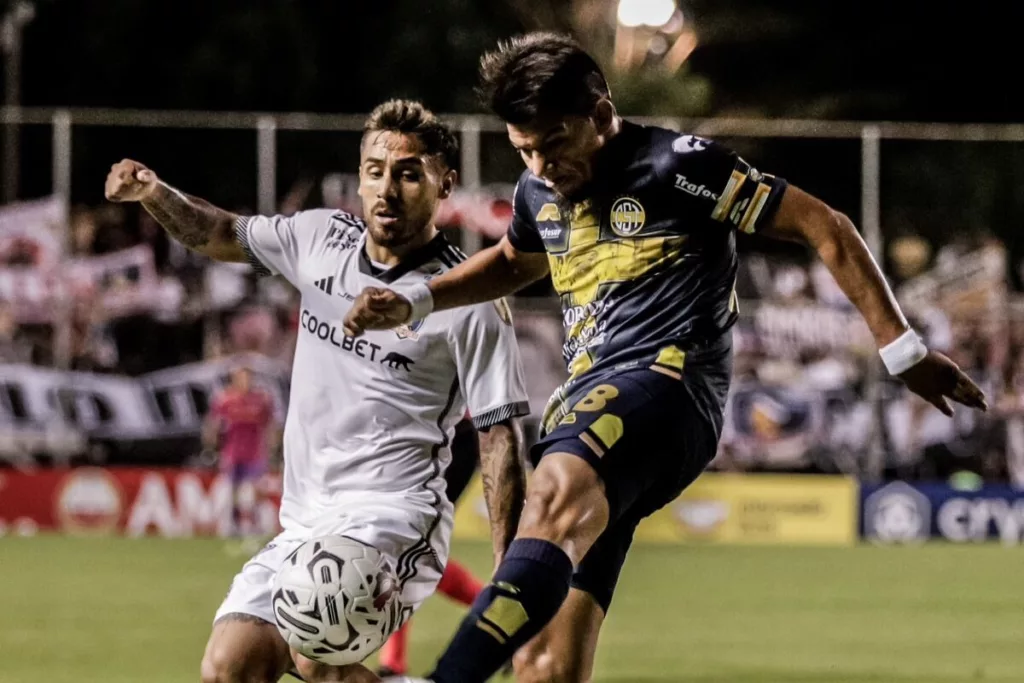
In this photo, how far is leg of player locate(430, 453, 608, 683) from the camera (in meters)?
4.86

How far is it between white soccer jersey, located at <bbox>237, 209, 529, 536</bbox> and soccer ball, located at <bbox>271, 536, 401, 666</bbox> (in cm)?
32

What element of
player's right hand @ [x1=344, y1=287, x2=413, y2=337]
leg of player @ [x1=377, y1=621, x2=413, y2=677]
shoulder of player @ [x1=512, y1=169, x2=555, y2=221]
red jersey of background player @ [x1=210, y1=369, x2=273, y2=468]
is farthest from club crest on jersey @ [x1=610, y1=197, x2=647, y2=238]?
red jersey of background player @ [x1=210, y1=369, x2=273, y2=468]

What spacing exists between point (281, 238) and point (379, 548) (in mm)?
1266

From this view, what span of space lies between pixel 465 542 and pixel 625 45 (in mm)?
14981

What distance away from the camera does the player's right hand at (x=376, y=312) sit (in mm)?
5430

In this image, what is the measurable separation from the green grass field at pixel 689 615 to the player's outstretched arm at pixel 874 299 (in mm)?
4324

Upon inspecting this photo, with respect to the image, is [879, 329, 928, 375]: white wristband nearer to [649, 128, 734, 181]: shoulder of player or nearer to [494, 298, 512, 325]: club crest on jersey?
[649, 128, 734, 181]: shoulder of player

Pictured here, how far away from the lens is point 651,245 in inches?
222

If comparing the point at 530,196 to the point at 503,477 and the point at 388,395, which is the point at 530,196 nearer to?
the point at 388,395

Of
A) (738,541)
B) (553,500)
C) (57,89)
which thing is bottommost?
(738,541)

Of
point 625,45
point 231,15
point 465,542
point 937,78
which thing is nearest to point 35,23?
point 231,15

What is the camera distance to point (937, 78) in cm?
3322

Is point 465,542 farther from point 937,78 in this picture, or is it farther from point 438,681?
point 937,78

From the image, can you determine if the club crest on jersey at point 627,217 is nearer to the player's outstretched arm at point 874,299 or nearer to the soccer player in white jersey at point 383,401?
the player's outstretched arm at point 874,299
